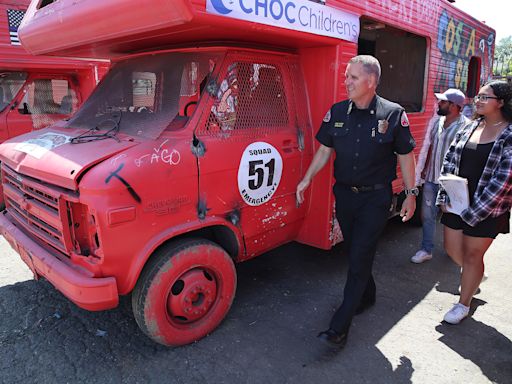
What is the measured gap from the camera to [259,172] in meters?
3.23

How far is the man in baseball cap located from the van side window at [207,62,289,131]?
181 centimetres

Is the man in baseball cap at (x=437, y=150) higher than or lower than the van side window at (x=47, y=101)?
lower

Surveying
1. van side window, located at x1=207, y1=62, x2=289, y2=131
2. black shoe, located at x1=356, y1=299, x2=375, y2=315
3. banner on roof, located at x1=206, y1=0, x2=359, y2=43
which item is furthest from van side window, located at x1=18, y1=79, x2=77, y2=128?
black shoe, located at x1=356, y1=299, x2=375, y2=315

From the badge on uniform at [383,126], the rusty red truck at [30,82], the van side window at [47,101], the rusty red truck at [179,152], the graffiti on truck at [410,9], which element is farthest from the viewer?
the van side window at [47,101]

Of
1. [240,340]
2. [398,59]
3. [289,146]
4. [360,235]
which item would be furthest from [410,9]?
[240,340]

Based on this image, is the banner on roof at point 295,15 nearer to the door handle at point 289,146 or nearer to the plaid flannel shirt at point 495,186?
the door handle at point 289,146

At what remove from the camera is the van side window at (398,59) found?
13.5 feet

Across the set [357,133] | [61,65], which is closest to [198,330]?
[357,133]

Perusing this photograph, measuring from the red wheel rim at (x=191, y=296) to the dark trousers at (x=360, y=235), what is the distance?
37.7 inches

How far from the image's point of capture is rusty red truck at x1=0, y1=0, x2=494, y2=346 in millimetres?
2541

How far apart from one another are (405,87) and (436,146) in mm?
989

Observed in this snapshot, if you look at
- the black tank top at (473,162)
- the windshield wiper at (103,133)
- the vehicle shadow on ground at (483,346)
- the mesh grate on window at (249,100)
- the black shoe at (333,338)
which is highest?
the mesh grate on window at (249,100)

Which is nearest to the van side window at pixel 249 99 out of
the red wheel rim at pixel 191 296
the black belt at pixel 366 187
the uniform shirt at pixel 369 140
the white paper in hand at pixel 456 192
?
the uniform shirt at pixel 369 140

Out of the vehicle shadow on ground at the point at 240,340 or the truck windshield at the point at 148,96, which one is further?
the truck windshield at the point at 148,96
